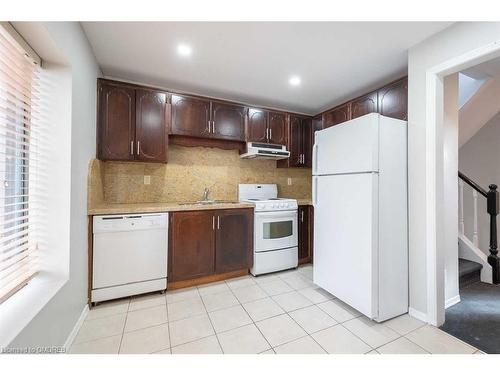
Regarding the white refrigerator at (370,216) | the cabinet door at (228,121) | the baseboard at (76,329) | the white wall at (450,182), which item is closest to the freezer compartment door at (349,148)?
the white refrigerator at (370,216)

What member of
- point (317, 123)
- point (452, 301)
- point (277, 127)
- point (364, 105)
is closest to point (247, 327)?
point (452, 301)

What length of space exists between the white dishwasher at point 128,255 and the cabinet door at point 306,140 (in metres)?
2.28

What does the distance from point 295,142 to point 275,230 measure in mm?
1441

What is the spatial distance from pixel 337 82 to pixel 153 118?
87.8 inches

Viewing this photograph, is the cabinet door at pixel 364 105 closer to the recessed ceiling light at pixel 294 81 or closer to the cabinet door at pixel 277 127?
the recessed ceiling light at pixel 294 81

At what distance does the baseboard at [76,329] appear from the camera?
1516mm

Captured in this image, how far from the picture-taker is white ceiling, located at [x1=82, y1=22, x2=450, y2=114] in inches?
68.4

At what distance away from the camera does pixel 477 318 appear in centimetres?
187

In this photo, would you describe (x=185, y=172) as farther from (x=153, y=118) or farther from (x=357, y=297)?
(x=357, y=297)

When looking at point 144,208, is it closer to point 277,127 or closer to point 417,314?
point 277,127

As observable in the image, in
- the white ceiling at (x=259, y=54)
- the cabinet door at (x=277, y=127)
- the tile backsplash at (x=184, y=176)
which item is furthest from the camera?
the cabinet door at (x=277, y=127)

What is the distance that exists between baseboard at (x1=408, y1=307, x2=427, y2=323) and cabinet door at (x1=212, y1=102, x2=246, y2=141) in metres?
2.58

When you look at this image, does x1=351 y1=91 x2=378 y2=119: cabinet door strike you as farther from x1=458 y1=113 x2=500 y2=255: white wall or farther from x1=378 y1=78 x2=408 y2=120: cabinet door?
x1=458 y1=113 x2=500 y2=255: white wall

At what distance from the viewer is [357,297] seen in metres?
1.93
